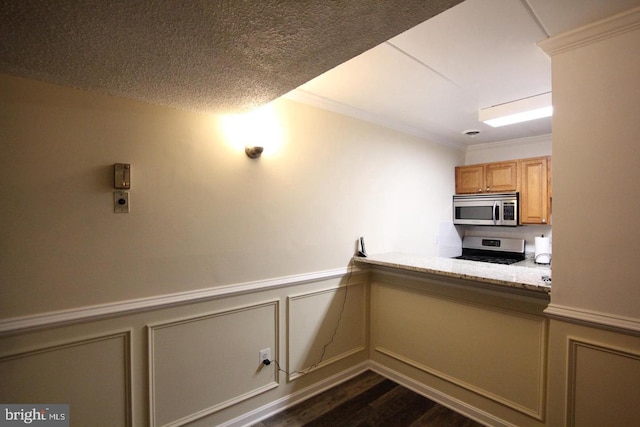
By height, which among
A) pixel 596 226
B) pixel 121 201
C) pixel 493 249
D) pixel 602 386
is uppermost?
pixel 121 201

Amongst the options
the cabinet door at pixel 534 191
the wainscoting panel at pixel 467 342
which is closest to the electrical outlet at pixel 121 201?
the wainscoting panel at pixel 467 342

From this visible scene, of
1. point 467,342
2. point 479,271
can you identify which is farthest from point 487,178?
point 467,342

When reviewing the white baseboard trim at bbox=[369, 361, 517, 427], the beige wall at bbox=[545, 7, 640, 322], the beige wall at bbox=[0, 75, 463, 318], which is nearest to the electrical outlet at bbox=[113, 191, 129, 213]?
the beige wall at bbox=[0, 75, 463, 318]

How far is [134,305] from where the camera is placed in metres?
1.59

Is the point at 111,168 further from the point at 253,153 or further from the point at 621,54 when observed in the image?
the point at 621,54

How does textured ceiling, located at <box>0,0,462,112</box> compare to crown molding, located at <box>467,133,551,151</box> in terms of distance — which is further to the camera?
crown molding, located at <box>467,133,551,151</box>

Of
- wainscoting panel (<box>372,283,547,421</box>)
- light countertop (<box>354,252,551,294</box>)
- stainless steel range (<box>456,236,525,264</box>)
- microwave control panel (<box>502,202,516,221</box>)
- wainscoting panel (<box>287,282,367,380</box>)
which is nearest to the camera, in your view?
light countertop (<box>354,252,551,294</box>)

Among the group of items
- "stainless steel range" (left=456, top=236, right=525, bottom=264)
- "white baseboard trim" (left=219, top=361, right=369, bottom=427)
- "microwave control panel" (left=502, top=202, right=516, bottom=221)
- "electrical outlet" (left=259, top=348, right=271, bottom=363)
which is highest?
"microwave control panel" (left=502, top=202, right=516, bottom=221)

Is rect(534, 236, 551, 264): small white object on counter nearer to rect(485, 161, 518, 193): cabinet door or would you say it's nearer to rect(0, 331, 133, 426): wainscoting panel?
rect(485, 161, 518, 193): cabinet door

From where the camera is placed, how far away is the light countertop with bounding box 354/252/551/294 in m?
1.66

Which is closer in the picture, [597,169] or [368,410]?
[597,169]

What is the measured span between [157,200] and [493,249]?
4.22 metres

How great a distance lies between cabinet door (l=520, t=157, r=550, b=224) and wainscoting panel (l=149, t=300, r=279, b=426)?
3.26 m

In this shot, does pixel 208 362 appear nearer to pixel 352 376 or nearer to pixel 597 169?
pixel 352 376
